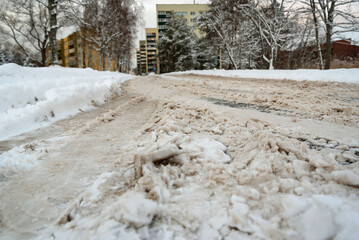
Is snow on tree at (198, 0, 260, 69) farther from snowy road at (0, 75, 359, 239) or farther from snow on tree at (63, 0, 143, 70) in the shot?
snowy road at (0, 75, 359, 239)

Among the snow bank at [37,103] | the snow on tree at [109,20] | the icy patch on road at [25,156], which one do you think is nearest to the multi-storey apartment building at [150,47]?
the snow on tree at [109,20]

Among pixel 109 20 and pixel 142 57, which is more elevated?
pixel 142 57

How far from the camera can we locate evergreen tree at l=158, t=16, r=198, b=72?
27.9 m

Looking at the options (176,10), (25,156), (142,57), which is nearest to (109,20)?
(25,156)

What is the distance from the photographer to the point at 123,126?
287 cm

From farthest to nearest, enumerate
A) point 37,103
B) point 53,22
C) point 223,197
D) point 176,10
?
point 176,10, point 53,22, point 37,103, point 223,197

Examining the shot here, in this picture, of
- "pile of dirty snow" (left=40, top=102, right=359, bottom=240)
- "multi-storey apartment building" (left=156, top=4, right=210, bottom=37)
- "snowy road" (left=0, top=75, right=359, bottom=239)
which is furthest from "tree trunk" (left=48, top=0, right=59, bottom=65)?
"multi-storey apartment building" (left=156, top=4, right=210, bottom=37)

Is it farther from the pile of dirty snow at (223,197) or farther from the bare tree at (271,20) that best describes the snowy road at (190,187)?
the bare tree at (271,20)

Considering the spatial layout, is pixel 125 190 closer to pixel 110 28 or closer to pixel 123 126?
pixel 123 126

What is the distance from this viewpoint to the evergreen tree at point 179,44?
91.5 feet

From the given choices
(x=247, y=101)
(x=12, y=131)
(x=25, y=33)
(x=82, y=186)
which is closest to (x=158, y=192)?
(x=82, y=186)

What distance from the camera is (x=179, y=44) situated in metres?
28.0

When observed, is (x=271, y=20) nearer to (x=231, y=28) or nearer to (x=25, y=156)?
(x=231, y=28)

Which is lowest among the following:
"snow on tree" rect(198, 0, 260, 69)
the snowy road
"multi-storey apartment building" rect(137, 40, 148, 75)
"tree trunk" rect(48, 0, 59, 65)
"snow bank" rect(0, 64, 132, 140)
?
the snowy road
